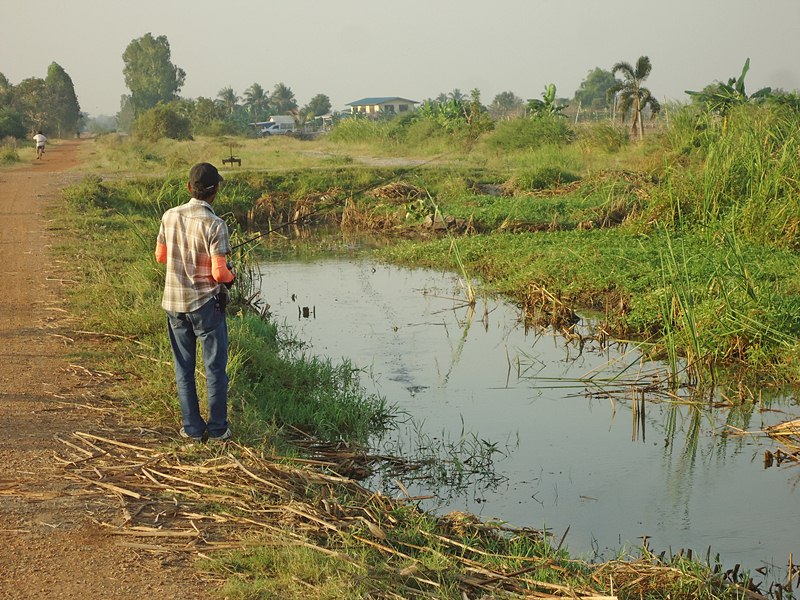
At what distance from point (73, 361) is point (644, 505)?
14.8 feet

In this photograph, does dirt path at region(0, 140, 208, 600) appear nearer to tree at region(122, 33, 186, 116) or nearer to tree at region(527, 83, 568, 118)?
tree at region(527, 83, 568, 118)

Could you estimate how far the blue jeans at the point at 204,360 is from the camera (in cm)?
547

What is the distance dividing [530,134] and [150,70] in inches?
3067

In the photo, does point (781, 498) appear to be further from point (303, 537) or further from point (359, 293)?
point (359, 293)

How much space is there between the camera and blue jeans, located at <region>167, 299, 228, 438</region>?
547cm

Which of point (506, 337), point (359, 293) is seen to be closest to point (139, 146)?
point (359, 293)

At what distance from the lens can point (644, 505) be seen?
6.02 meters

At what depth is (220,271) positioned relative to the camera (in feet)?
Answer: 17.2

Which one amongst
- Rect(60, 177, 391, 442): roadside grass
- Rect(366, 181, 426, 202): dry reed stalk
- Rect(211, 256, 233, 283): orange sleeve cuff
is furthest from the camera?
Rect(366, 181, 426, 202): dry reed stalk

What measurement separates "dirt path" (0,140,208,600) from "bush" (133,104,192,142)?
3442 centimetres

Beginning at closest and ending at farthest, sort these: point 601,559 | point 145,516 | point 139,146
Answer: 1. point 145,516
2. point 601,559
3. point 139,146

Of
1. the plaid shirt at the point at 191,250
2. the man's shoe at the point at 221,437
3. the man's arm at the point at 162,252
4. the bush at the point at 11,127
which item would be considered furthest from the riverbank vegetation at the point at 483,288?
the bush at the point at 11,127

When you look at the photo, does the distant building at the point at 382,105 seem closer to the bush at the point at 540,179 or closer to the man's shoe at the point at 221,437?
the bush at the point at 540,179

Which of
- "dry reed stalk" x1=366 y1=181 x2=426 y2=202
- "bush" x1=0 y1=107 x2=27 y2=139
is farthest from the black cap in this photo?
"bush" x1=0 y1=107 x2=27 y2=139
